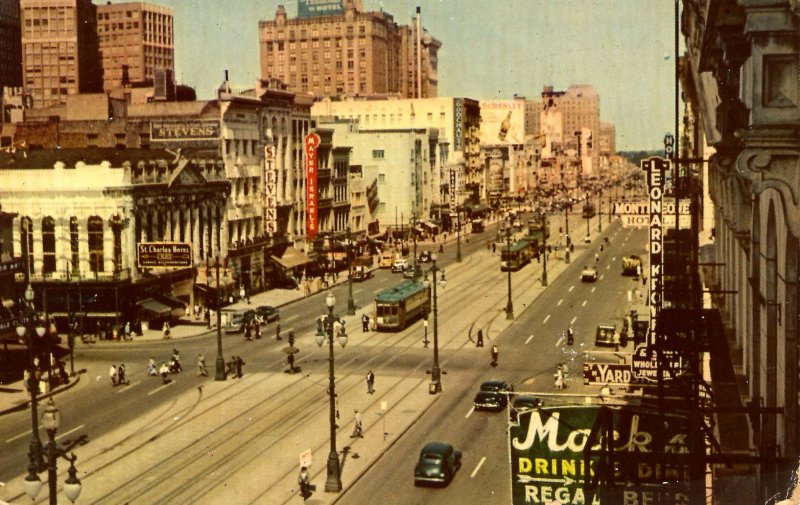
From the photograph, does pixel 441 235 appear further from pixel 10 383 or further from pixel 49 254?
pixel 10 383

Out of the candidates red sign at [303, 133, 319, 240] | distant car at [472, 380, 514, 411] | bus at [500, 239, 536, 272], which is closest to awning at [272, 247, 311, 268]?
red sign at [303, 133, 319, 240]

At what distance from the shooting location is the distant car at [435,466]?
33.2 m

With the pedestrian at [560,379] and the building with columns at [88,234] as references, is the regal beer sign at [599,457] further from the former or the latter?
the building with columns at [88,234]

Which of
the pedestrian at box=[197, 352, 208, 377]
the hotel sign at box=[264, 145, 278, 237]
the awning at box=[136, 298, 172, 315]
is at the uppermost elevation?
the hotel sign at box=[264, 145, 278, 237]

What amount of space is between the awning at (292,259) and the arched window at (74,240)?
25.3m

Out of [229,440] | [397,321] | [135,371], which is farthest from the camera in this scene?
[397,321]

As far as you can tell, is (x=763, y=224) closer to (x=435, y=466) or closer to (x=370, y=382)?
(x=435, y=466)

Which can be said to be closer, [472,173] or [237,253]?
[237,253]

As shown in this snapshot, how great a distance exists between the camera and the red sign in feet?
326

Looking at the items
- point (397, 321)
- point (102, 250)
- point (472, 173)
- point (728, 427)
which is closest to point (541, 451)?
point (728, 427)

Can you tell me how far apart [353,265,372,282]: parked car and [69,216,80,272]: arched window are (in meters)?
31.1

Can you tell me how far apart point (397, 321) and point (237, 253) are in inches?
903

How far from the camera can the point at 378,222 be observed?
136125 millimetres

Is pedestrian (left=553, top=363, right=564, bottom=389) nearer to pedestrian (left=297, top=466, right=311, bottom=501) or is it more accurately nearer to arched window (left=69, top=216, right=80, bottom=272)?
pedestrian (left=297, top=466, right=311, bottom=501)
